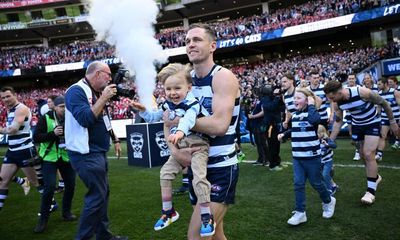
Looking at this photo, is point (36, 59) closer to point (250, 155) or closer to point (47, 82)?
point (47, 82)

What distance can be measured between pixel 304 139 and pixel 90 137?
2692mm

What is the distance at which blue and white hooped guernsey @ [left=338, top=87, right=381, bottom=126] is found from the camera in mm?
5125

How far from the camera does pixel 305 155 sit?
4480 millimetres

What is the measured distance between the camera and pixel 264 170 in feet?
27.2

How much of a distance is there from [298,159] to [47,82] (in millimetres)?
47432

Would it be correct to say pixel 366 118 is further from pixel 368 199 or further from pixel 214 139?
pixel 214 139

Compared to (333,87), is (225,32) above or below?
above

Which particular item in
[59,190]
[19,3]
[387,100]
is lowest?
[59,190]

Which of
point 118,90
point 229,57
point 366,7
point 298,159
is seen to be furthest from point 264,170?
point 229,57

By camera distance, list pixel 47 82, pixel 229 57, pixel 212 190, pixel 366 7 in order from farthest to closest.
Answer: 1. pixel 47 82
2. pixel 229 57
3. pixel 366 7
4. pixel 212 190

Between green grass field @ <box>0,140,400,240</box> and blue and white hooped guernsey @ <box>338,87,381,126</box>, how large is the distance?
1.23 metres

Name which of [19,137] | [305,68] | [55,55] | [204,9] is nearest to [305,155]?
[19,137]

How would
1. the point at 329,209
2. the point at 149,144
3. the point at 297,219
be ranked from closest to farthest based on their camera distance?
the point at 297,219 → the point at 329,209 → the point at 149,144

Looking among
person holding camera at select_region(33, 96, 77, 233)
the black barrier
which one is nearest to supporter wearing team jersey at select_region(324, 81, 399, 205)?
person holding camera at select_region(33, 96, 77, 233)
